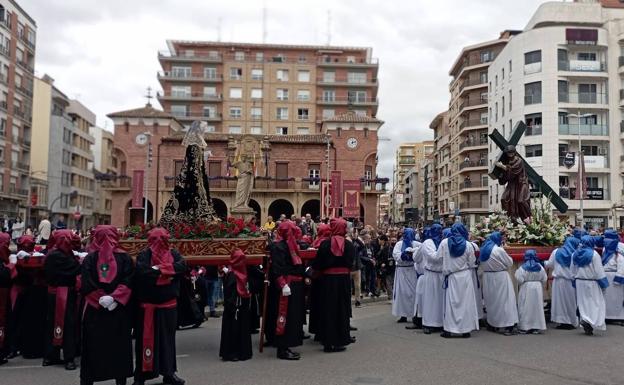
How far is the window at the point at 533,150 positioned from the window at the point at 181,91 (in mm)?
37584

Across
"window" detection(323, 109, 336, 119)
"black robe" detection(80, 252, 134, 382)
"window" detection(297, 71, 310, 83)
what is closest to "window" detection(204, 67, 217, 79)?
"window" detection(297, 71, 310, 83)

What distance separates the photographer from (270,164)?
1660 inches

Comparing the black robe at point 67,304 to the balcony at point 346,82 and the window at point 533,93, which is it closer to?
the window at point 533,93

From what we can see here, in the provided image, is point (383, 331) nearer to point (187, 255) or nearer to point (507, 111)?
point (187, 255)

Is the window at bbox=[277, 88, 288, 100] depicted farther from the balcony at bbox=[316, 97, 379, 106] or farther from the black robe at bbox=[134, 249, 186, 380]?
the black robe at bbox=[134, 249, 186, 380]

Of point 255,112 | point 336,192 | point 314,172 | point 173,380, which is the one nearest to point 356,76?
point 255,112

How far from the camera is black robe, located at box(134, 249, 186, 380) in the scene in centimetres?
661

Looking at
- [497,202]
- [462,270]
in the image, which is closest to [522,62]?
[497,202]

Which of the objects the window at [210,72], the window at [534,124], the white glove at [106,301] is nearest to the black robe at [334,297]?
the white glove at [106,301]

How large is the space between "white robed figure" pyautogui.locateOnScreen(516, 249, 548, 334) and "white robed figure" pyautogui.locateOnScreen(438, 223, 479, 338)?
1.16 metres

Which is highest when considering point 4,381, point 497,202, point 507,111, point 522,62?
point 522,62

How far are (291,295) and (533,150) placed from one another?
136 feet

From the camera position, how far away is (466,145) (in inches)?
2379

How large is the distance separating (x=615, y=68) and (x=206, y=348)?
4600 cm
